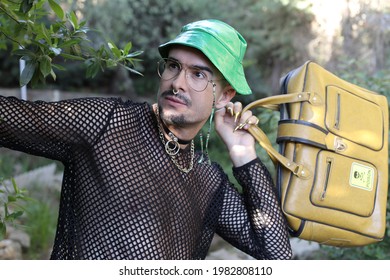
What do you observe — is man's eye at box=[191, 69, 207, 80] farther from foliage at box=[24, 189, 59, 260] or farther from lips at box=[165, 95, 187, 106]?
foliage at box=[24, 189, 59, 260]

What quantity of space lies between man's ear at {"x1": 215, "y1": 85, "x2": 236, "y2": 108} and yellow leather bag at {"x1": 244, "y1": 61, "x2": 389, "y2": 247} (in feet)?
0.31

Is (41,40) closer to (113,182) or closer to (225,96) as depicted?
(113,182)

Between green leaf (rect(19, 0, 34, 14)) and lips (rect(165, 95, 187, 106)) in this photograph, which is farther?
lips (rect(165, 95, 187, 106))

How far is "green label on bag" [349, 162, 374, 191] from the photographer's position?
2.26 meters

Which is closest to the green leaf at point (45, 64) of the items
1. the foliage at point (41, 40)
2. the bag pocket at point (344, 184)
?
the foliage at point (41, 40)

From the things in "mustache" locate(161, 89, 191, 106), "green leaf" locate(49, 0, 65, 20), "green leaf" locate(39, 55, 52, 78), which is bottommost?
"green leaf" locate(39, 55, 52, 78)

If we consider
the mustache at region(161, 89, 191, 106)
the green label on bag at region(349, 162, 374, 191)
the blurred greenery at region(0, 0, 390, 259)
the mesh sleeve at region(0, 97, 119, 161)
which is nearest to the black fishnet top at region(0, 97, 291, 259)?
the mesh sleeve at region(0, 97, 119, 161)

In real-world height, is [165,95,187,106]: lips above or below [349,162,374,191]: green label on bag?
above

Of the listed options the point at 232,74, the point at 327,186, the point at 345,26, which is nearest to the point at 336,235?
the point at 327,186

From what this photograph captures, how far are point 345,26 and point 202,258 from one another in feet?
17.1

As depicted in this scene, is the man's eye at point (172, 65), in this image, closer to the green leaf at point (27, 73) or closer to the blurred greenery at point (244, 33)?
the green leaf at point (27, 73)

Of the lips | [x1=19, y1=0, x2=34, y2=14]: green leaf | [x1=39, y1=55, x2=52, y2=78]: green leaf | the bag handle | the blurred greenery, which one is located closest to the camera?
[x1=19, y1=0, x2=34, y2=14]: green leaf
